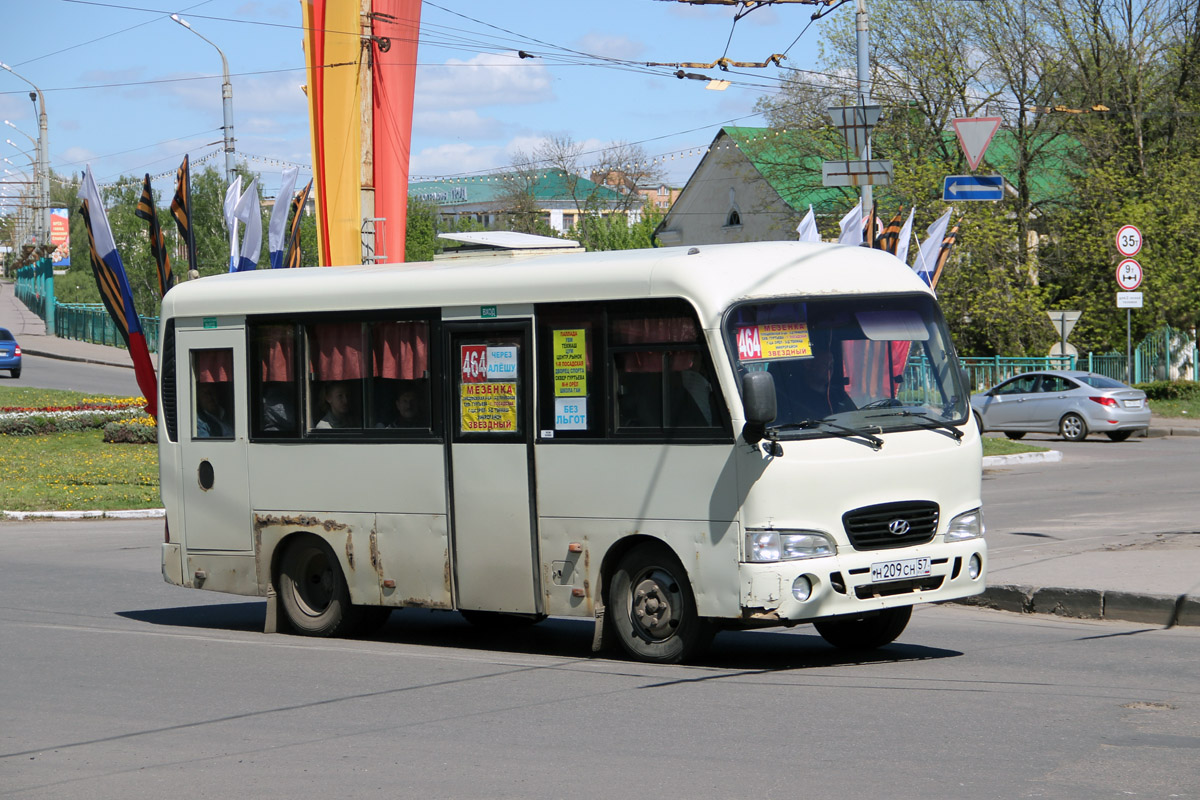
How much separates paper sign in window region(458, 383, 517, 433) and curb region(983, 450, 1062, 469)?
1744cm

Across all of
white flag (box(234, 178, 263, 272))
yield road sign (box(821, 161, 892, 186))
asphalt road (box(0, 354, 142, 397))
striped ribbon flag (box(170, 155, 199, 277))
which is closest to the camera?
yield road sign (box(821, 161, 892, 186))

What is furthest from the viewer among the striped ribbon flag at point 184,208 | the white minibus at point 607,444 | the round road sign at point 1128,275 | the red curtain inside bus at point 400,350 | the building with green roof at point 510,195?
the building with green roof at point 510,195

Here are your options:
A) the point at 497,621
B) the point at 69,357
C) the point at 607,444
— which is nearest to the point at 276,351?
the point at 497,621

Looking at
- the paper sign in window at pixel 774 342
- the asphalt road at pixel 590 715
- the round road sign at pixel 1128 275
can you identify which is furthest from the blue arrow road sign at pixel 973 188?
the paper sign in window at pixel 774 342

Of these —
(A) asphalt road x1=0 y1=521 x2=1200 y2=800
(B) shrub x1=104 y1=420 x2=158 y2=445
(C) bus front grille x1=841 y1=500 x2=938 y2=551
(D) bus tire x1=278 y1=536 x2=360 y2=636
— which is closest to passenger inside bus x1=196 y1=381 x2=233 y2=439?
(D) bus tire x1=278 y1=536 x2=360 y2=636

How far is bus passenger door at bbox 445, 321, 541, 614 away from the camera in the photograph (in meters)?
9.59

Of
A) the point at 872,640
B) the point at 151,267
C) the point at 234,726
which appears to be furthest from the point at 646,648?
the point at 151,267

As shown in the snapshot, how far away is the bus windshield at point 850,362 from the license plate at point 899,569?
2.62 ft

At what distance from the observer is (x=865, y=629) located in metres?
9.62

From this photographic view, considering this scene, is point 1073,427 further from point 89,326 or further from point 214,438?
point 89,326

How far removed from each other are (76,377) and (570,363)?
45.0 m

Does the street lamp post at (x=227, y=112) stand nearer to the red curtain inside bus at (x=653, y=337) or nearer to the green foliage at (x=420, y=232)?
the red curtain inside bus at (x=653, y=337)

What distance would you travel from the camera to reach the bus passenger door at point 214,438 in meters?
11.1

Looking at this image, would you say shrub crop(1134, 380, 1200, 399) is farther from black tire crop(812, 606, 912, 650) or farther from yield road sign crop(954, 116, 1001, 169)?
black tire crop(812, 606, 912, 650)
